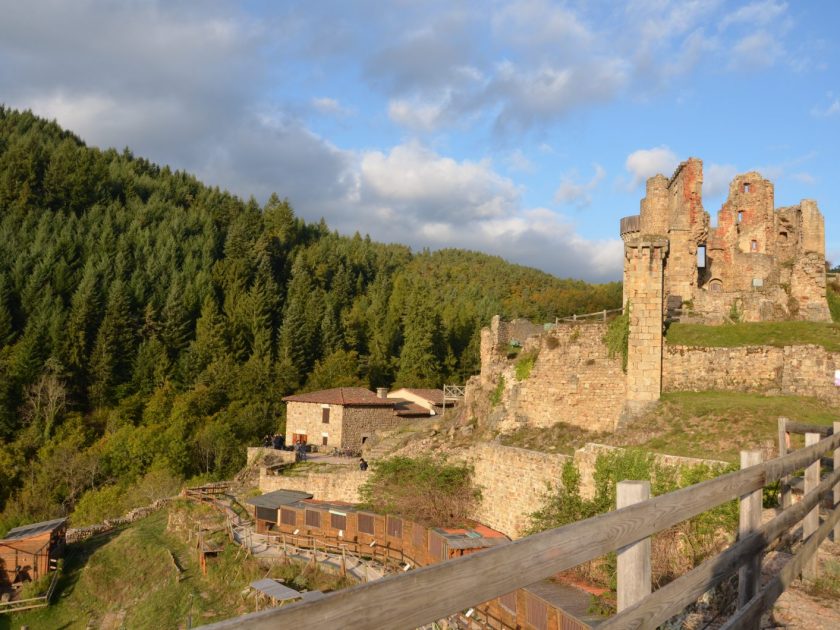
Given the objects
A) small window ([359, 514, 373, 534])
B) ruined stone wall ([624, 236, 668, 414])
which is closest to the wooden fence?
ruined stone wall ([624, 236, 668, 414])

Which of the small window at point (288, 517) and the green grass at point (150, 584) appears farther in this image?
the small window at point (288, 517)

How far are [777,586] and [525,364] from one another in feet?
67.0

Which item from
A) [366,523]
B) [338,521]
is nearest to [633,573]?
[366,523]

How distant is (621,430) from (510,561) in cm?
1894

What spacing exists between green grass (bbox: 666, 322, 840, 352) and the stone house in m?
23.8

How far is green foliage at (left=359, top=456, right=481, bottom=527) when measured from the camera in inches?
877

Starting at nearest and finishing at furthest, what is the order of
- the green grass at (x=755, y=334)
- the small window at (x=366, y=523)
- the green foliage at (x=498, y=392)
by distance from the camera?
the green grass at (x=755, y=334), the small window at (x=366, y=523), the green foliage at (x=498, y=392)

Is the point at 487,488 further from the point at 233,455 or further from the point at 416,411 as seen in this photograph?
the point at 233,455

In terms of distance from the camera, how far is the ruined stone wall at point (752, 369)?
61.9 feet

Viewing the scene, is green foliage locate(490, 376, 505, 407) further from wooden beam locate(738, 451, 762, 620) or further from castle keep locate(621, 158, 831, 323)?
wooden beam locate(738, 451, 762, 620)

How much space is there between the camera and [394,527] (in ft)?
74.6

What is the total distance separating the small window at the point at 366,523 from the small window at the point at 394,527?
38.5 inches

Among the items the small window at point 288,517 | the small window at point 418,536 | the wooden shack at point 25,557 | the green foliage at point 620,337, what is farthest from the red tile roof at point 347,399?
the green foliage at point 620,337

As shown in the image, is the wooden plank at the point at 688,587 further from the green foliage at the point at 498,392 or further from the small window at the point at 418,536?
the green foliage at the point at 498,392
